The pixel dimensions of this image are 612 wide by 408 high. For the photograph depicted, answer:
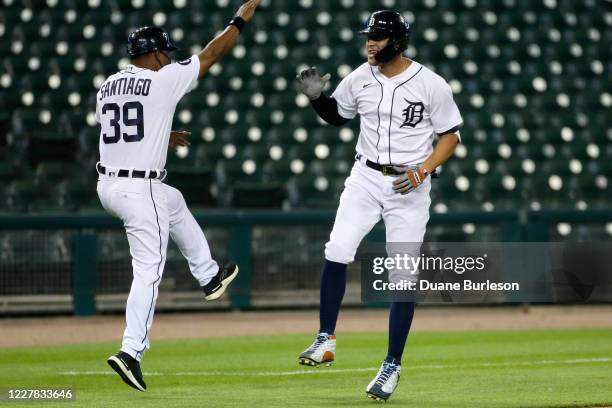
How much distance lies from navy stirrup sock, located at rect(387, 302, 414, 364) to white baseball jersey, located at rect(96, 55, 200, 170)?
140cm

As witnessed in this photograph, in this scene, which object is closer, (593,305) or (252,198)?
(593,305)

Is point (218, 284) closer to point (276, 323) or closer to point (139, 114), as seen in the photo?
point (139, 114)

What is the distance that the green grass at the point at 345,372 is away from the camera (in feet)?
18.3

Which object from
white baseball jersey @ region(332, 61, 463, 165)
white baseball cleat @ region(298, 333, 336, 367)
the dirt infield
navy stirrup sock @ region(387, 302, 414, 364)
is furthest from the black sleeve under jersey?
the dirt infield

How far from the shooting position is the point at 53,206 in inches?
477

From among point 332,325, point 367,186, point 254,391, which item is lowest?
point 254,391

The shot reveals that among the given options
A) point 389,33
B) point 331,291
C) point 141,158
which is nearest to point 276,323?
point 331,291

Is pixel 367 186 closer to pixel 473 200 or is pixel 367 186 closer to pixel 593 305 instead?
pixel 593 305

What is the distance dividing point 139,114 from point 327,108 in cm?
97

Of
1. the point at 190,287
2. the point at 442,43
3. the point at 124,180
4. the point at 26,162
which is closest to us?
the point at 124,180

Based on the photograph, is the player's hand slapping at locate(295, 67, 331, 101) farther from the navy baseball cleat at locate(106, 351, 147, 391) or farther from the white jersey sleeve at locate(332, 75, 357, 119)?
the navy baseball cleat at locate(106, 351, 147, 391)

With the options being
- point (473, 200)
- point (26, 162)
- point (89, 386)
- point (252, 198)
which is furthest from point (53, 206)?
point (89, 386)

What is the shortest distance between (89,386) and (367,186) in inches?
76.4

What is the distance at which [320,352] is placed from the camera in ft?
18.6
